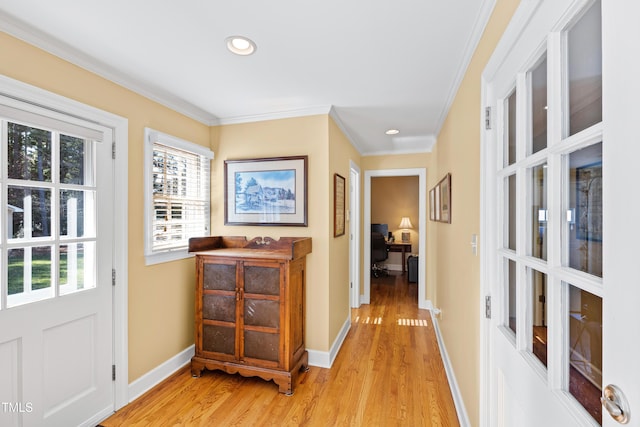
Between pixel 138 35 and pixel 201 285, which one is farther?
pixel 201 285

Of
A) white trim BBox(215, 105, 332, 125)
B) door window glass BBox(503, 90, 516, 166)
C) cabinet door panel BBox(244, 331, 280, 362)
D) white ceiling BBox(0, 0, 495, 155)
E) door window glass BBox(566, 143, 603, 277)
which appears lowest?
cabinet door panel BBox(244, 331, 280, 362)

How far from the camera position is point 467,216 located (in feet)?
6.13

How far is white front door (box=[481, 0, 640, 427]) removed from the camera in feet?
1.90

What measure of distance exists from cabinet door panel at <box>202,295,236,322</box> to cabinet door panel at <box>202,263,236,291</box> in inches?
3.2

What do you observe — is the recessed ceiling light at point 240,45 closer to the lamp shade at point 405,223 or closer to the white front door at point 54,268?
the white front door at point 54,268

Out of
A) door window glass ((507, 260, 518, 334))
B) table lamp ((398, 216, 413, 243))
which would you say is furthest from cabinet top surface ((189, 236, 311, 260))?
table lamp ((398, 216, 413, 243))

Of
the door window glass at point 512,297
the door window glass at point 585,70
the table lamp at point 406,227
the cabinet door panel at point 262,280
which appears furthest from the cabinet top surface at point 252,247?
the table lamp at point 406,227

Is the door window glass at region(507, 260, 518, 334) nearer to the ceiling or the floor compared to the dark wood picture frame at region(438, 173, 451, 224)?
nearer to the floor

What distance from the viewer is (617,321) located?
590 mm

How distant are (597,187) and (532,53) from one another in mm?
561

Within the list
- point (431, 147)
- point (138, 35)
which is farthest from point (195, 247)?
point (431, 147)

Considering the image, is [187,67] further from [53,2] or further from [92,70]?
[53,2]

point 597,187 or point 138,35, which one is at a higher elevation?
point 138,35

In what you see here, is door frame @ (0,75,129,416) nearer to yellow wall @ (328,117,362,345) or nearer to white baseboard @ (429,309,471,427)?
yellow wall @ (328,117,362,345)
